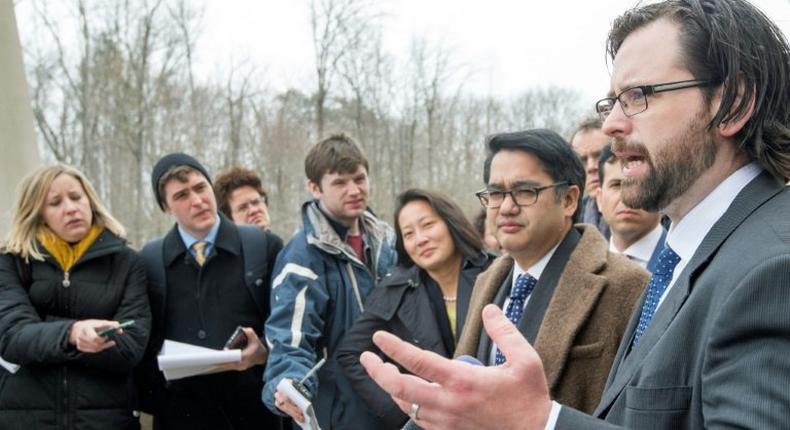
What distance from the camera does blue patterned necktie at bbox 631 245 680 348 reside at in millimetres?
1693

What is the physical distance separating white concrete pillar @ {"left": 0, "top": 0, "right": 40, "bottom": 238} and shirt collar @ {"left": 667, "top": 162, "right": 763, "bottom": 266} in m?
4.99

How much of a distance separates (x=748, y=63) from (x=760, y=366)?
765mm

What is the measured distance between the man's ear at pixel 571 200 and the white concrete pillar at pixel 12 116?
14.1 ft

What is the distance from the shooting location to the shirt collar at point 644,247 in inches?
138

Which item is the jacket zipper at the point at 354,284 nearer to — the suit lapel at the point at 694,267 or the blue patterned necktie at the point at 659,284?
the blue patterned necktie at the point at 659,284

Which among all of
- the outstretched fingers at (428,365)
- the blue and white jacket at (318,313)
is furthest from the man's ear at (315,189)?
the outstretched fingers at (428,365)

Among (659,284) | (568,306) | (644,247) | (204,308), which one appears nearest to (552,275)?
(568,306)

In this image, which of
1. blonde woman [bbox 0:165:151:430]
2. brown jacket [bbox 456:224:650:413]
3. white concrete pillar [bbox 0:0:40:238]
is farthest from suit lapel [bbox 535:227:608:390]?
white concrete pillar [bbox 0:0:40:238]

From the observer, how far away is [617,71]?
65.0 inches

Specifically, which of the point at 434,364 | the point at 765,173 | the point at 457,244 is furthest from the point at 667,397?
the point at 457,244

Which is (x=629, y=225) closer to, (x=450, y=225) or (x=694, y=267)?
(x=450, y=225)

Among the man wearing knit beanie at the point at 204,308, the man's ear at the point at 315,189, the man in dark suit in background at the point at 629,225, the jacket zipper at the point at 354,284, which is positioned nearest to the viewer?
the man in dark suit in background at the point at 629,225

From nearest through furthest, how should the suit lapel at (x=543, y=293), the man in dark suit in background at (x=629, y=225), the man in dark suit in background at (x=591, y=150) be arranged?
the suit lapel at (x=543, y=293), the man in dark suit in background at (x=629, y=225), the man in dark suit in background at (x=591, y=150)

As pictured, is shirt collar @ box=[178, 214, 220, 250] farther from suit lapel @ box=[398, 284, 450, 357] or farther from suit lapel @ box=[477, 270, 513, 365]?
suit lapel @ box=[477, 270, 513, 365]
